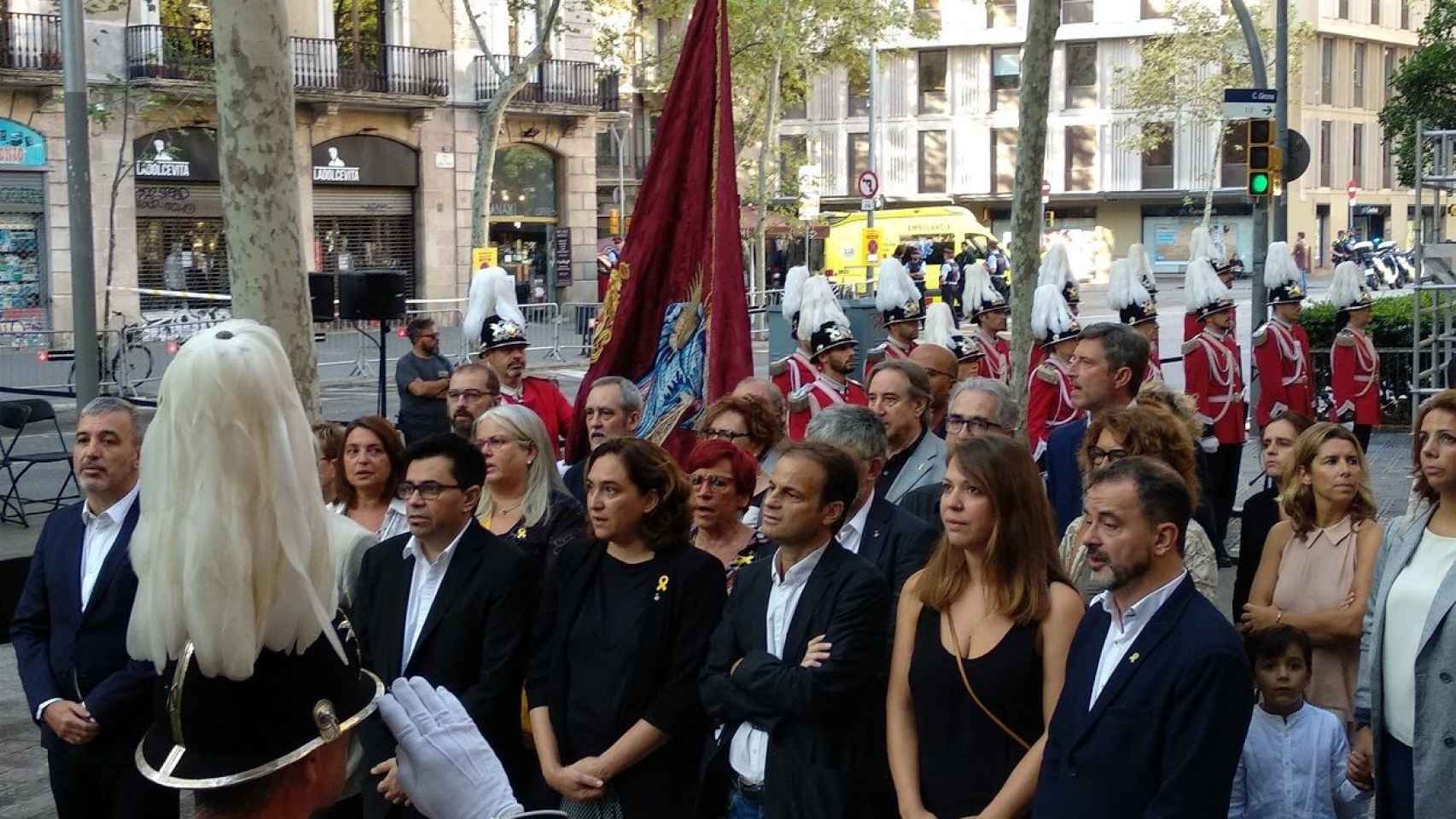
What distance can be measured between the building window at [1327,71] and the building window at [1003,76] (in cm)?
1143

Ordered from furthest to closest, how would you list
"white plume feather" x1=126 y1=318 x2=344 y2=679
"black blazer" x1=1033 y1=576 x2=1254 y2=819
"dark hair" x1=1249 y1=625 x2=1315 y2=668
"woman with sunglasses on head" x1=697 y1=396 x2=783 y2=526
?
"woman with sunglasses on head" x1=697 y1=396 x2=783 y2=526
"dark hair" x1=1249 y1=625 x2=1315 y2=668
"black blazer" x1=1033 y1=576 x2=1254 y2=819
"white plume feather" x1=126 y1=318 x2=344 y2=679

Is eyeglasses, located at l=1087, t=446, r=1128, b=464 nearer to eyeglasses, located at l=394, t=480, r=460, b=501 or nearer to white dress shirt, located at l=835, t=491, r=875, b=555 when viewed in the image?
white dress shirt, located at l=835, t=491, r=875, b=555

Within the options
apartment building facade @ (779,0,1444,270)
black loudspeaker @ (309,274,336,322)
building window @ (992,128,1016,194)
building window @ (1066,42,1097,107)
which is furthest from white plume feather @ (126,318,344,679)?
building window @ (992,128,1016,194)

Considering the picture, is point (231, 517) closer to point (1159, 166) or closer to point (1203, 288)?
point (1203, 288)

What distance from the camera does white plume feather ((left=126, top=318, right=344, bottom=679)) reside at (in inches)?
107

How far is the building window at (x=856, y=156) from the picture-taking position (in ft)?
239

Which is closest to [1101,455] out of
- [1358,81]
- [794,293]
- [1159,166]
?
[794,293]

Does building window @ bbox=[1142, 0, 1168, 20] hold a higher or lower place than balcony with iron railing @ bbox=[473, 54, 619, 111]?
higher

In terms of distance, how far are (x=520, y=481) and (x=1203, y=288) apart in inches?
324

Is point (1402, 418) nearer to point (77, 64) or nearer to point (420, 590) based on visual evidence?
point (77, 64)

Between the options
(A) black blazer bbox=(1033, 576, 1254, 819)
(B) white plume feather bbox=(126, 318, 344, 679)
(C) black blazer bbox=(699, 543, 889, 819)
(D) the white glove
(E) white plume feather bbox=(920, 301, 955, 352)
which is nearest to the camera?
(B) white plume feather bbox=(126, 318, 344, 679)

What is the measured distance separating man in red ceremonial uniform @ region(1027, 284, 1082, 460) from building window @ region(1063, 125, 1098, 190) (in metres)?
56.9

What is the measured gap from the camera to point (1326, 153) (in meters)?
68.6

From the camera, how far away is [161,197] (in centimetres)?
3684
